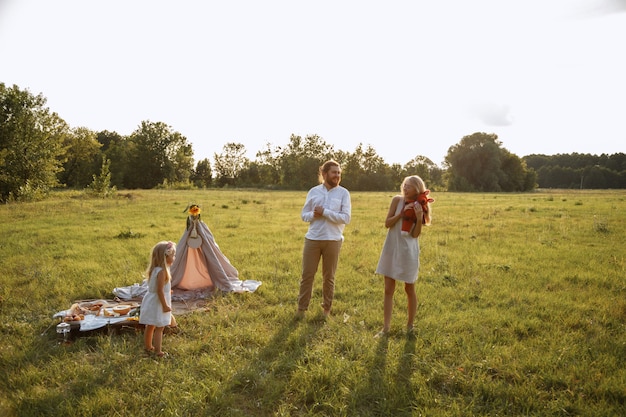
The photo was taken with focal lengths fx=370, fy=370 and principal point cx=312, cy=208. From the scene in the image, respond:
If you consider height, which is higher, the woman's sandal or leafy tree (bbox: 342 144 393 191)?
leafy tree (bbox: 342 144 393 191)

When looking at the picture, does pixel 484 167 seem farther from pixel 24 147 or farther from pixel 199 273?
pixel 199 273

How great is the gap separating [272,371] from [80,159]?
72.7 meters

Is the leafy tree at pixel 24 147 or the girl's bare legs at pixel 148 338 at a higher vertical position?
the leafy tree at pixel 24 147

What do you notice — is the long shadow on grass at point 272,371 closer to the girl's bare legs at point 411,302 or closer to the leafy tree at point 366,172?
the girl's bare legs at point 411,302

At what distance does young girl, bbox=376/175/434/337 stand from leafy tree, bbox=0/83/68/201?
31.9 m

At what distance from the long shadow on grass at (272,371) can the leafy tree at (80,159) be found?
67745 mm

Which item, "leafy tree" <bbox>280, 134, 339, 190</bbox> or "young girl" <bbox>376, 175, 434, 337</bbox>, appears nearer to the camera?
"young girl" <bbox>376, 175, 434, 337</bbox>

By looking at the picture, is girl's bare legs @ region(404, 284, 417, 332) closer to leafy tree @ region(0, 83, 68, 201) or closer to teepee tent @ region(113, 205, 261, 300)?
teepee tent @ region(113, 205, 261, 300)

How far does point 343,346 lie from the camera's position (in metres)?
5.61

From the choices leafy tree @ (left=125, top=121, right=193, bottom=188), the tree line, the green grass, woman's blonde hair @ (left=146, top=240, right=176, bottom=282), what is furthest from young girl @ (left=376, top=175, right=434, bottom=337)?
leafy tree @ (left=125, top=121, right=193, bottom=188)

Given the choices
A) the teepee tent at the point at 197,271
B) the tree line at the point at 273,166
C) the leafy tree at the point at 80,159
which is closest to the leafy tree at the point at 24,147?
the tree line at the point at 273,166

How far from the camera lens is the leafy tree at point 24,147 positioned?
1119 inches

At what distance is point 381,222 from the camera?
18891mm

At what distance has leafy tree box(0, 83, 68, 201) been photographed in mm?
28422
